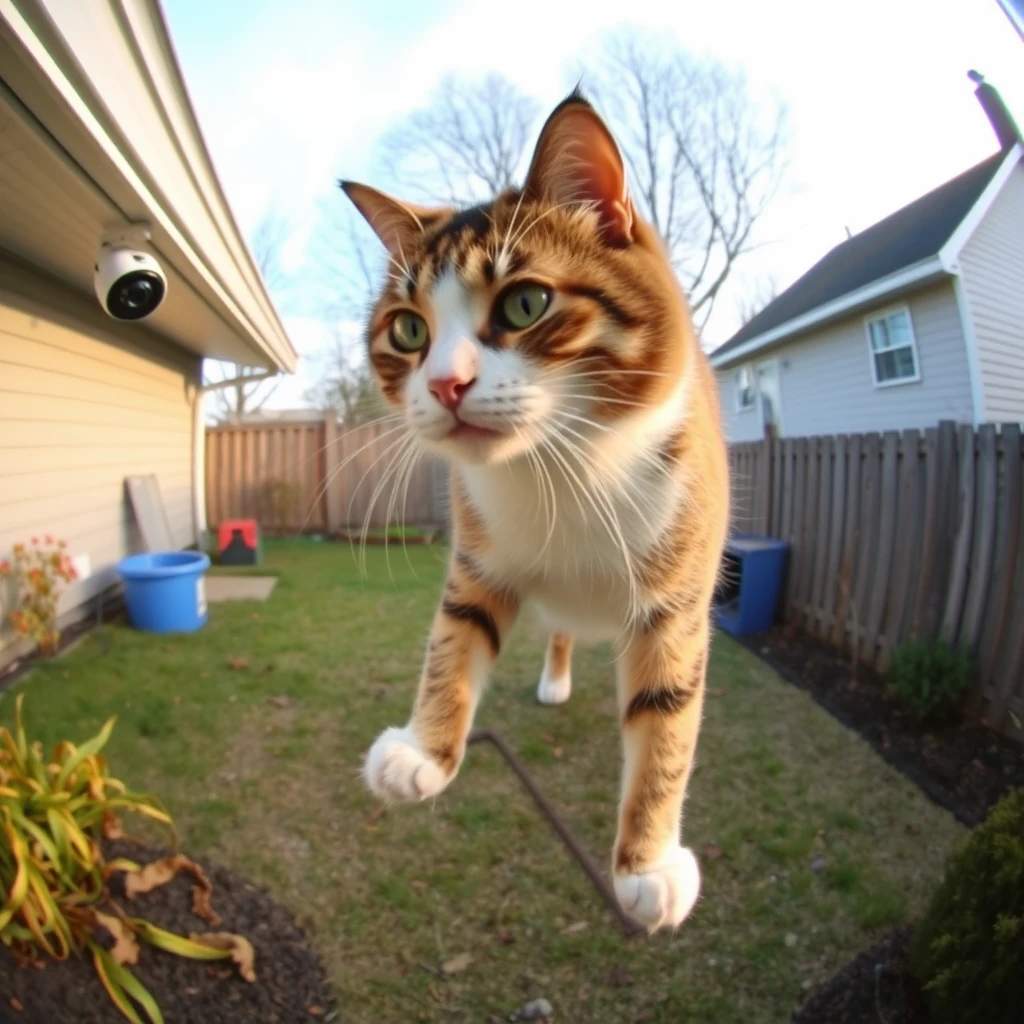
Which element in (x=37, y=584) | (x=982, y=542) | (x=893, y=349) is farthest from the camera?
(x=37, y=584)

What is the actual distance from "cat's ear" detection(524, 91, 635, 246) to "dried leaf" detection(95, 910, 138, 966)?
6.38ft

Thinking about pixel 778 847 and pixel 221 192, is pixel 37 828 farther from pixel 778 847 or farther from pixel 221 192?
pixel 778 847

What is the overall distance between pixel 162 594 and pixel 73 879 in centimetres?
270

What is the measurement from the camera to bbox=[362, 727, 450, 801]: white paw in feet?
3.05

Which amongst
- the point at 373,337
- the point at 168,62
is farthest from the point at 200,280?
the point at 373,337

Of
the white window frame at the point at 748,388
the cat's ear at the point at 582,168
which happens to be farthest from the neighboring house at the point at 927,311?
the cat's ear at the point at 582,168

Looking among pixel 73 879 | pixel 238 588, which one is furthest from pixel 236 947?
pixel 238 588

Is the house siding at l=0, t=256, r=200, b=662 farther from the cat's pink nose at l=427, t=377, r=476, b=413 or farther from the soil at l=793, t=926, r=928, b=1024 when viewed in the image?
the soil at l=793, t=926, r=928, b=1024

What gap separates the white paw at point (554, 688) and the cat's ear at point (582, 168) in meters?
2.51

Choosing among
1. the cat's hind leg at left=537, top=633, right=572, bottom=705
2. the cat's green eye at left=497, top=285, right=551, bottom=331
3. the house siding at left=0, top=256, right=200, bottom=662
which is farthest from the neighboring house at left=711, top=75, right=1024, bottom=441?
the house siding at left=0, top=256, right=200, bottom=662

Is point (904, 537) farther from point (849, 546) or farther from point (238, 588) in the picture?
point (238, 588)

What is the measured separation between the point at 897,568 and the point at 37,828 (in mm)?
3656

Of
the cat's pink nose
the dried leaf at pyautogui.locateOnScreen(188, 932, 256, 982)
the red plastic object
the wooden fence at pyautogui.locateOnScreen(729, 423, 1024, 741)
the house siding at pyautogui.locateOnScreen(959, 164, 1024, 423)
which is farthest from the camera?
the red plastic object

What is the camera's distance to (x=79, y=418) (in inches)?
150
